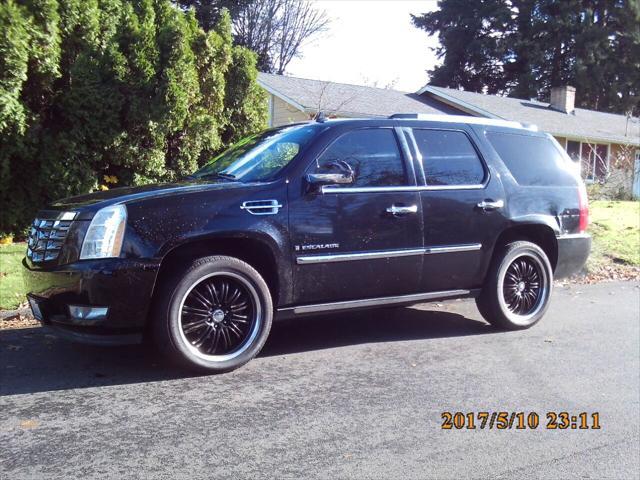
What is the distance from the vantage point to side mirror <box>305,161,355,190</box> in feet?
15.5

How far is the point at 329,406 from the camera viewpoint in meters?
4.06

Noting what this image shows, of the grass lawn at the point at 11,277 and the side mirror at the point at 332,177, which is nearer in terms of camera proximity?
the side mirror at the point at 332,177

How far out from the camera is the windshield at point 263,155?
16.2 feet

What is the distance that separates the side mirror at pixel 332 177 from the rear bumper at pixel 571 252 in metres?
2.70

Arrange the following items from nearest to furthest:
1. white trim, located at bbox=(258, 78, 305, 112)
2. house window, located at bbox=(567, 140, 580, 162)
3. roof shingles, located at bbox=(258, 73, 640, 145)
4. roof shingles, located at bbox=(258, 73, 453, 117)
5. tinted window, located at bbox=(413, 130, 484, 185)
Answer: tinted window, located at bbox=(413, 130, 484, 185)
white trim, located at bbox=(258, 78, 305, 112)
roof shingles, located at bbox=(258, 73, 453, 117)
roof shingles, located at bbox=(258, 73, 640, 145)
house window, located at bbox=(567, 140, 580, 162)

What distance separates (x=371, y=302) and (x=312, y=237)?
84 cm

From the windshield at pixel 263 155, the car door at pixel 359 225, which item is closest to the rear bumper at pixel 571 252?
the car door at pixel 359 225

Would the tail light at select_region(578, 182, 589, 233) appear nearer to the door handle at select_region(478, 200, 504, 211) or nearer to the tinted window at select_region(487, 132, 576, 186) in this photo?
the tinted window at select_region(487, 132, 576, 186)

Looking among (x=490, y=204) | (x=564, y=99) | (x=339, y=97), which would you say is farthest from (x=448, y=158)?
(x=564, y=99)

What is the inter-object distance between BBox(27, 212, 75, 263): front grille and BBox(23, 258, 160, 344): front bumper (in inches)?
5.6

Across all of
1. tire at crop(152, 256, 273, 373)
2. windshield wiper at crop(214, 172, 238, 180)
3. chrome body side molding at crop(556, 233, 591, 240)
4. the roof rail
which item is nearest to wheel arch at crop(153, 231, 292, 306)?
tire at crop(152, 256, 273, 373)

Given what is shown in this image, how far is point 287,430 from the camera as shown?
366 centimetres

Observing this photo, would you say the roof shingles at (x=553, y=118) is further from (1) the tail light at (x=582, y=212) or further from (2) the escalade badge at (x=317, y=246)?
(2) the escalade badge at (x=317, y=246)

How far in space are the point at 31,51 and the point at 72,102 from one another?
979 millimetres
